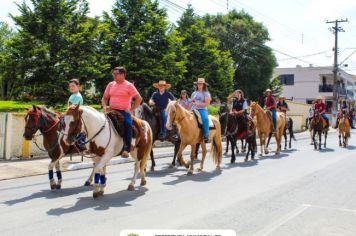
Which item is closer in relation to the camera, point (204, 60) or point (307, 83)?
point (204, 60)

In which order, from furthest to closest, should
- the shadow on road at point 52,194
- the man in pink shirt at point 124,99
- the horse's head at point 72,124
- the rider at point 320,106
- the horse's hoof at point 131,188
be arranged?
the rider at point 320,106
the horse's hoof at point 131,188
the man in pink shirt at point 124,99
the shadow on road at point 52,194
the horse's head at point 72,124

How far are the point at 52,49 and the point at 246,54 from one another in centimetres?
3848

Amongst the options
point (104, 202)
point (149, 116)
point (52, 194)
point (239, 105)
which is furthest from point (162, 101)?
point (104, 202)

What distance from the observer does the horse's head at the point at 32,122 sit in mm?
9156

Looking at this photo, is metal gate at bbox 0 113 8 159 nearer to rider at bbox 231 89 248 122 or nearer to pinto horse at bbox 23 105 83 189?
pinto horse at bbox 23 105 83 189

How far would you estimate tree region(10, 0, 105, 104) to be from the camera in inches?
904

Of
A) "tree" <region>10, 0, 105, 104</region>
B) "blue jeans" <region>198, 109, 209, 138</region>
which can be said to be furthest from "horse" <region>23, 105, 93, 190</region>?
"tree" <region>10, 0, 105, 104</region>

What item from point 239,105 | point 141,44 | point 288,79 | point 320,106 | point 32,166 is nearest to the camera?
point 32,166

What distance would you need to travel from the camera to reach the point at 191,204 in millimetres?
8078

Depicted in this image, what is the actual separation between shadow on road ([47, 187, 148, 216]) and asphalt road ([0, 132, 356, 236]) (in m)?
0.02

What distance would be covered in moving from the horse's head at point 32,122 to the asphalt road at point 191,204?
4.06 feet

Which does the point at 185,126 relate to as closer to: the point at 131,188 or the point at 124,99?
the point at 131,188

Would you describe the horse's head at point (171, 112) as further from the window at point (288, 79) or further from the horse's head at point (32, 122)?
the window at point (288, 79)

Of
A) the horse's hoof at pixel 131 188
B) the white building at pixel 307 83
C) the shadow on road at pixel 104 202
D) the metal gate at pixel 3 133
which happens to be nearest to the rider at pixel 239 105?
the horse's hoof at pixel 131 188
